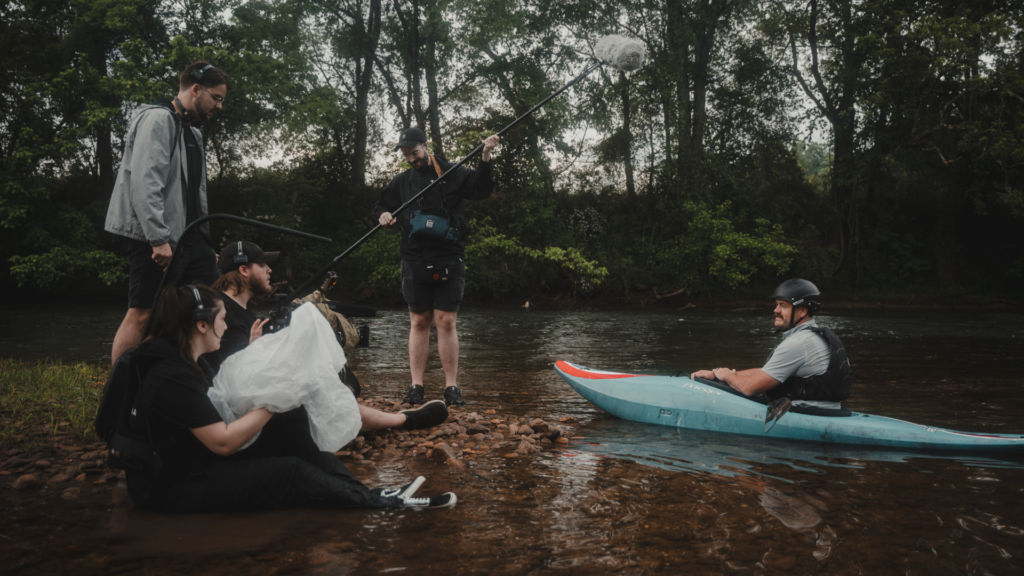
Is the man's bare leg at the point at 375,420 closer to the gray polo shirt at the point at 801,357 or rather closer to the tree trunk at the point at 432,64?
the gray polo shirt at the point at 801,357

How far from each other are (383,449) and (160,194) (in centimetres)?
177

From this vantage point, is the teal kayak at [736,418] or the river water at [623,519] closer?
the river water at [623,519]

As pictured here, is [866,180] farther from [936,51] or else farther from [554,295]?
[554,295]

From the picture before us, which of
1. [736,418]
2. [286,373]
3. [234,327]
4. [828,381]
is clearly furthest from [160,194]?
[828,381]

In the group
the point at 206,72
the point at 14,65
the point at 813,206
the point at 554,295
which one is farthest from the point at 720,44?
the point at 206,72

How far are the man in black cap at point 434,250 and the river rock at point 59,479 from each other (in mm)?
2107

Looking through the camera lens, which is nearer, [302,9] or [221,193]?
[221,193]

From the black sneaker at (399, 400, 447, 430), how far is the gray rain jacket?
152cm

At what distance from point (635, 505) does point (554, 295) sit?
1690 cm

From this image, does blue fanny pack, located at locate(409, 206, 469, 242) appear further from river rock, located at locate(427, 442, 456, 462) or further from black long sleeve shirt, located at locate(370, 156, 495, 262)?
river rock, located at locate(427, 442, 456, 462)

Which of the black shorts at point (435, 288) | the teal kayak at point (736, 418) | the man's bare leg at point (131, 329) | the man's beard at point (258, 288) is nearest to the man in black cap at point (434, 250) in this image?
the black shorts at point (435, 288)

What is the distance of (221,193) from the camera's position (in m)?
21.3

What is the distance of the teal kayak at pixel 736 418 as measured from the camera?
385 centimetres

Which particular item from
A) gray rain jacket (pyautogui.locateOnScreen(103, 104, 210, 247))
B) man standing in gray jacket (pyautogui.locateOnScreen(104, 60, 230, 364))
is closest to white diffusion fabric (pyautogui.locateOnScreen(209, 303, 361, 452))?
man standing in gray jacket (pyautogui.locateOnScreen(104, 60, 230, 364))
